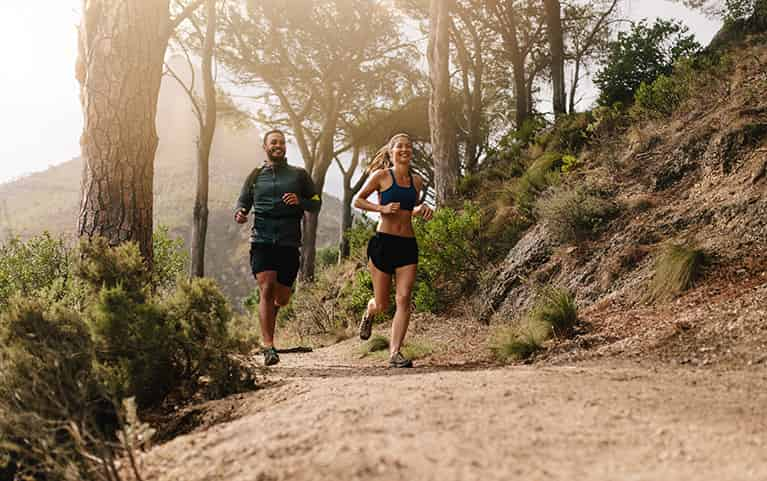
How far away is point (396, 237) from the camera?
528cm

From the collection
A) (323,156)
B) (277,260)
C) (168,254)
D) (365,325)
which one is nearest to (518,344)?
(365,325)

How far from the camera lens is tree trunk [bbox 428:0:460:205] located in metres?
11.5

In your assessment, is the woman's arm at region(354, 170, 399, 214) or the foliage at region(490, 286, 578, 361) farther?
the foliage at region(490, 286, 578, 361)

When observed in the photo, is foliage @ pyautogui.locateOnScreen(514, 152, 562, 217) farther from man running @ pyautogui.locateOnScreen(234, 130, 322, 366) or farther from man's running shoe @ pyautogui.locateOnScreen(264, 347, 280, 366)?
man's running shoe @ pyautogui.locateOnScreen(264, 347, 280, 366)

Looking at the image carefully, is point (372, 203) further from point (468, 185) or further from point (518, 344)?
point (468, 185)

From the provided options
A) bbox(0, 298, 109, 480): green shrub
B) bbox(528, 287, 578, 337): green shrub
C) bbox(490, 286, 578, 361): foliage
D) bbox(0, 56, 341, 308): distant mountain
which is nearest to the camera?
bbox(0, 298, 109, 480): green shrub

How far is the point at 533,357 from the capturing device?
16.7ft

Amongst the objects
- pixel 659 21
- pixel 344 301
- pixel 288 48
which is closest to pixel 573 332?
pixel 344 301

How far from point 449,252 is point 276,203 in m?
3.71

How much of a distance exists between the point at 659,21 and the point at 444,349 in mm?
9266

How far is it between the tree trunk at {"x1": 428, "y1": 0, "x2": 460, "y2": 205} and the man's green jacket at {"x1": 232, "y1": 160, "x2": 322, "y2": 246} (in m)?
5.75

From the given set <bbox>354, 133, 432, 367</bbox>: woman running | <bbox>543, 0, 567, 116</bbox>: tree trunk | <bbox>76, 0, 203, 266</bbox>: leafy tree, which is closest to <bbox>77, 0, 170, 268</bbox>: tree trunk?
<bbox>76, 0, 203, 266</bbox>: leafy tree

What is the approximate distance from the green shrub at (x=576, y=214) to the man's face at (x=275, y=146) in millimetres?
3563

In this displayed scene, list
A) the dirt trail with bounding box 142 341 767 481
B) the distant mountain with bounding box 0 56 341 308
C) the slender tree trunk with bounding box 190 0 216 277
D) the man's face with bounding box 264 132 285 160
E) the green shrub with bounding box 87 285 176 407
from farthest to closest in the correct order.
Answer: the distant mountain with bounding box 0 56 341 308 < the slender tree trunk with bounding box 190 0 216 277 < the man's face with bounding box 264 132 285 160 < the green shrub with bounding box 87 285 176 407 < the dirt trail with bounding box 142 341 767 481
